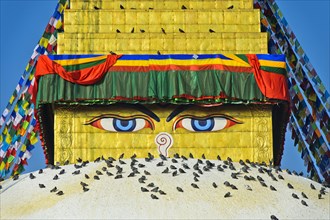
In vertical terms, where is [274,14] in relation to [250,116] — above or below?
above

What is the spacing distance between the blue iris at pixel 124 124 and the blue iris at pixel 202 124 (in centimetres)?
137

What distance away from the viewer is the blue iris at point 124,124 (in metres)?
26.8

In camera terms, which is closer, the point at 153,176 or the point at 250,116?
the point at 153,176

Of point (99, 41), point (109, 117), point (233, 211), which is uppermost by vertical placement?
point (99, 41)

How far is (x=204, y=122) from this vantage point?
26.9 meters

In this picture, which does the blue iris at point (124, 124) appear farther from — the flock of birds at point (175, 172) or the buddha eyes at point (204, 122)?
the flock of birds at point (175, 172)

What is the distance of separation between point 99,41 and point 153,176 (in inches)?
272

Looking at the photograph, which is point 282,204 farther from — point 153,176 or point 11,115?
point 11,115

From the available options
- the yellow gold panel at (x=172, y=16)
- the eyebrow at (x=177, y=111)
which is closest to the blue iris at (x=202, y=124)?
the eyebrow at (x=177, y=111)

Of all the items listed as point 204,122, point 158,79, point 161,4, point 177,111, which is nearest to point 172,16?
point 161,4

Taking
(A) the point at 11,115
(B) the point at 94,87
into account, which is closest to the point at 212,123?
(B) the point at 94,87

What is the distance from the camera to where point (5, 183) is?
74.8ft

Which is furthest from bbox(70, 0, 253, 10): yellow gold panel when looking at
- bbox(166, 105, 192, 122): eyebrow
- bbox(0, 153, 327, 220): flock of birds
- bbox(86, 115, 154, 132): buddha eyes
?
bbox(0, 153, 327, 220): flock of birds

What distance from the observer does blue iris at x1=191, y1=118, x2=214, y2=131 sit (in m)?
26.9
